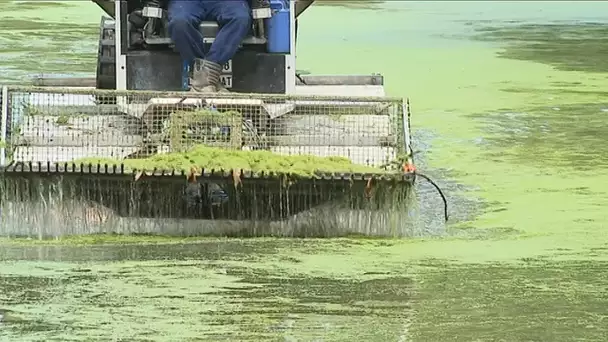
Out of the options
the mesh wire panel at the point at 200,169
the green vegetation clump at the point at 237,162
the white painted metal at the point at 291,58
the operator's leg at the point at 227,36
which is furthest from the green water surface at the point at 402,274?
the operator's leg at the point at 227,36

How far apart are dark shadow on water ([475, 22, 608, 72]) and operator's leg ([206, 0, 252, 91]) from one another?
23.5 ft

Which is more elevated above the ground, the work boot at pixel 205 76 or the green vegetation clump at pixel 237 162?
the work boot at pixel 205 76

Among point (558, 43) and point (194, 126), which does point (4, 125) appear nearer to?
point (194, 126)

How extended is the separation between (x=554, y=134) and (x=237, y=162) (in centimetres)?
407

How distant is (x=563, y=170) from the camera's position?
860 centimetres

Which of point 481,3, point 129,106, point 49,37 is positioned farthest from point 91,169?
point 481,3

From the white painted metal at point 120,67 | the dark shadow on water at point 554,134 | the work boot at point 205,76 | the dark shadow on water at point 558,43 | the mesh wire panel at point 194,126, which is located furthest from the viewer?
the dark shadow on water at point 558,43

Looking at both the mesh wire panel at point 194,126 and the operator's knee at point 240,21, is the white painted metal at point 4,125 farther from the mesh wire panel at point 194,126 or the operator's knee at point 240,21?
the operator's knee at point 240,21

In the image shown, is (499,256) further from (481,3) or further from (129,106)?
(481,3)

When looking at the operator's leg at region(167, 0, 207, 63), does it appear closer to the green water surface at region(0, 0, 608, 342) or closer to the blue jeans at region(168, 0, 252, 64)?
the blue jeans at region(168, 0, 252, 64)

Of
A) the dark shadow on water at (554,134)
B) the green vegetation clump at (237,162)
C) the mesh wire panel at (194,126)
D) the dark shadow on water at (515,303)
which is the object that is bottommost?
the dark shadow on water at (515,303)

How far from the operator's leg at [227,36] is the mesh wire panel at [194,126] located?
45 centimetres

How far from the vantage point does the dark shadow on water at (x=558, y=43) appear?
14.8 metres

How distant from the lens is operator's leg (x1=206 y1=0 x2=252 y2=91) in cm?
740
